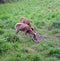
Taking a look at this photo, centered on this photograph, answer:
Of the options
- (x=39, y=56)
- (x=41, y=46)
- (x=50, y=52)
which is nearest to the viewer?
(x=39, y=56)

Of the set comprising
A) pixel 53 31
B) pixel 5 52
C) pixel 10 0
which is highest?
pixel 5 52

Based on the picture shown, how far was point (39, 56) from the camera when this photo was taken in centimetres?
891

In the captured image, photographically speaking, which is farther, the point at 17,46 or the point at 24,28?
the point at 24,28

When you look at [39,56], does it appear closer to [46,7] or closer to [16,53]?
[16,53]

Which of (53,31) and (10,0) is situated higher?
(53,31)

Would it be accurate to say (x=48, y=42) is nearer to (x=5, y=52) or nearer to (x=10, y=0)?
(x=5, y=52)

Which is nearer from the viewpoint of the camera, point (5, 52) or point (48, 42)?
point (5, 52)

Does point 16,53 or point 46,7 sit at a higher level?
point 16,53

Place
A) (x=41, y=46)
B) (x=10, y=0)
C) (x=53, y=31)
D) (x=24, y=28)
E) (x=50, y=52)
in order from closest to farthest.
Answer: (x=50, y=52)
(x=41, y=46)
(x=24, y=28)
(x=53, y=31)
(x=10, y=0)

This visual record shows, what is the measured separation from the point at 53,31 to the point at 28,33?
200cm

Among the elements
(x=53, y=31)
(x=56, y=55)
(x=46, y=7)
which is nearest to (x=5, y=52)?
(x=56, y=55)

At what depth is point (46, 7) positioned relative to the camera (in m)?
21.3

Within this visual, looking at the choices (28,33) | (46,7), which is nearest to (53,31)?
(28,33)

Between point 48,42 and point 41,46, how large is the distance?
0.70 metres
